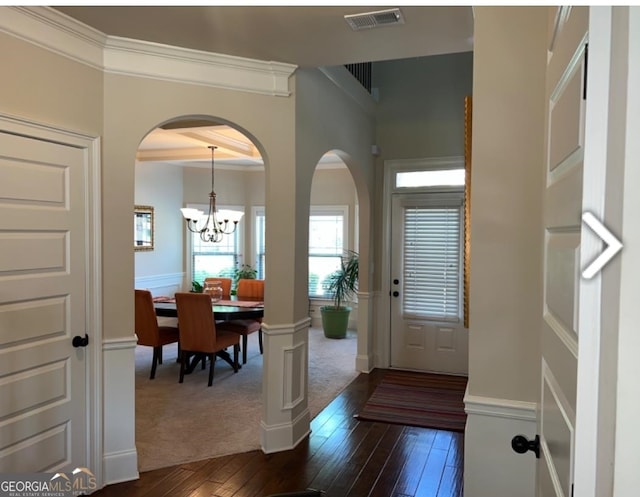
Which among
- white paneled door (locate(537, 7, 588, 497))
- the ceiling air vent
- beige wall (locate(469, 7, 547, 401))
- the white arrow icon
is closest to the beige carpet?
beige wall (locate(469, 7, 547, 401))

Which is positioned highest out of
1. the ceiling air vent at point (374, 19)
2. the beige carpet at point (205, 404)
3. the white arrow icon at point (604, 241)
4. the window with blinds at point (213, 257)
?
the ceiling air vent at point (374, 19)

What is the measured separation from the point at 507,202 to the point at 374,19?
1.39 meters

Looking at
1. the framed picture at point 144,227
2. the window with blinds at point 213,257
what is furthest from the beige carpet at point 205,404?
the window with blinds at point 213,257

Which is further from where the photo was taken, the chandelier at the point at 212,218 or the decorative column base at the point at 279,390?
the chandelier at the point at 212,218

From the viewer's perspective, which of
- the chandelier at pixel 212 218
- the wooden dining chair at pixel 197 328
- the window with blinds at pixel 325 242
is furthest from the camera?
the window with blinds at pixel 325 242

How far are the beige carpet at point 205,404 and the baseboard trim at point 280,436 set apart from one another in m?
0.12

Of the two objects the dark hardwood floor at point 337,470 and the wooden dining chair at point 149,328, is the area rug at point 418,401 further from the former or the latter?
the wooden dining chair at point 149,328

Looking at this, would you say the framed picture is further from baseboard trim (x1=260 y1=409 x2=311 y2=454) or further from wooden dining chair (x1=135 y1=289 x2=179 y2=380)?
baseboard trim (x1=260 y1=409 x2=311 y2=454)

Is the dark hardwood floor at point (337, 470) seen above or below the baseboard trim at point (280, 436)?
below

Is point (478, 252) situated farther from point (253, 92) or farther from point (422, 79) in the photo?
point (422, 79)

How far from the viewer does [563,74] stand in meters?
1.03

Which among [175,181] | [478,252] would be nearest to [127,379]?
[478,252]

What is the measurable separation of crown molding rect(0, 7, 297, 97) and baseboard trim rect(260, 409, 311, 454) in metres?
2.38

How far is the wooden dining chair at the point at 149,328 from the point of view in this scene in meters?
4.79
